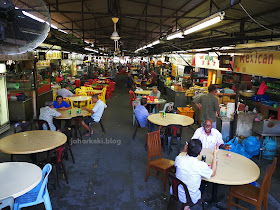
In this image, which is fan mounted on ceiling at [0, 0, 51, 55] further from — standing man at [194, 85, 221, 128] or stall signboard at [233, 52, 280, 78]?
stall signboard at [233, 52, 280, 78]

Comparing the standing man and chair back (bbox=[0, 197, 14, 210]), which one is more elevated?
the standing man

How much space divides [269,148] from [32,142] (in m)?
5.13

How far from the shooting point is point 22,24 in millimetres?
2221

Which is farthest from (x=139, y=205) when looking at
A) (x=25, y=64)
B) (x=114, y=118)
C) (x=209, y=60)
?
(x=209, y=60)

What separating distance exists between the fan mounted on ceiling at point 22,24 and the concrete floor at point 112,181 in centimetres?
263

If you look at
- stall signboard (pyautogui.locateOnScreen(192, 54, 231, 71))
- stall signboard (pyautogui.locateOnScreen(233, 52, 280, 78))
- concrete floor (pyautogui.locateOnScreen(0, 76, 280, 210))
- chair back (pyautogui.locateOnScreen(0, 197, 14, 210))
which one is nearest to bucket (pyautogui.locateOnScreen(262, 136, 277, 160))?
concrete floor (pyautogui.locateOnScreen(0, 76, 280, 210))

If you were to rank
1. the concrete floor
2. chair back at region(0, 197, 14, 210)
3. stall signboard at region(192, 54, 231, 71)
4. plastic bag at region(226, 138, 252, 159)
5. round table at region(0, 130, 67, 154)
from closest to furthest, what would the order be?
chair back at region(0, 197, 14, 210) < the concrete floor < round table at region(0, 130, 67, 154) < plastic bag at region(226, 138, 252, 159) < stall signboard at region(192, 54, 231, 71)

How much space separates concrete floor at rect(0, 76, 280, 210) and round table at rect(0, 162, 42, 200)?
0.77m

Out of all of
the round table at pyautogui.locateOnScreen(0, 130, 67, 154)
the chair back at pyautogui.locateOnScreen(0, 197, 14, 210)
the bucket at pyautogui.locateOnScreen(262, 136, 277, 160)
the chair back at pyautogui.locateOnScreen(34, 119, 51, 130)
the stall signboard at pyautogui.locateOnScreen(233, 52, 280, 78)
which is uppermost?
the stall signboard at pyautogui.locateOnScreen(233, 52, 280, 78)

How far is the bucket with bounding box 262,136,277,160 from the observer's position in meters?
5.56

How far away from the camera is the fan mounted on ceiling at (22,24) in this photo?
2.00 meters

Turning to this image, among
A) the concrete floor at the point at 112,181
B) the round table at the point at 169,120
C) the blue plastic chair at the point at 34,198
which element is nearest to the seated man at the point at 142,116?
the round table at the point at 169,120

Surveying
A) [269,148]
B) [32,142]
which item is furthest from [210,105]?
[32,142]

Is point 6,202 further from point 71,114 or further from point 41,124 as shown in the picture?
point 71,114
